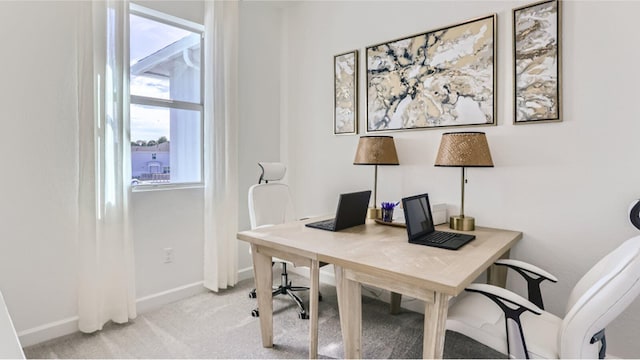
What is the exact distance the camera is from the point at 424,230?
6.32ft

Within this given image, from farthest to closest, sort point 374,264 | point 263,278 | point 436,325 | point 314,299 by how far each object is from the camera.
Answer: point 263,278, point 314,299, point 374,264, point 436,325

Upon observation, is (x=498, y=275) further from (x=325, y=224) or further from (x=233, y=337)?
(x=233, y=337)

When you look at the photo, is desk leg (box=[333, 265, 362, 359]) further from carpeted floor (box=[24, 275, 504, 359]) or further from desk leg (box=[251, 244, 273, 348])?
desk leg (box=[251, 244, 273, 348])

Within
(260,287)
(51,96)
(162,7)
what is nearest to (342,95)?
(162,7)

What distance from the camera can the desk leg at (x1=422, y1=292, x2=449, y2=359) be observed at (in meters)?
1.26

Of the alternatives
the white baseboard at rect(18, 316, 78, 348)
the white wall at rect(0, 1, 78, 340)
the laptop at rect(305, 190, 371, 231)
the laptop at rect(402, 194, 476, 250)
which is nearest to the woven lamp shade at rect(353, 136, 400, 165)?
the laptop at rect(305, 190, 371, 231)

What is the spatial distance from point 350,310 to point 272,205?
4.54ft

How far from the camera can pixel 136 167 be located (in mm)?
2598

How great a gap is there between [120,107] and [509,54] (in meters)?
2.69

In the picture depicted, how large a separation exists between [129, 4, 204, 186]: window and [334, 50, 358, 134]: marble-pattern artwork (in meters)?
1.24

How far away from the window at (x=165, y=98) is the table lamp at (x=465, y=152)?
208cm

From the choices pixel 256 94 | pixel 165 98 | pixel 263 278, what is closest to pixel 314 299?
pixel 263 278

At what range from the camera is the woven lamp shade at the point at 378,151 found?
8.16 ft

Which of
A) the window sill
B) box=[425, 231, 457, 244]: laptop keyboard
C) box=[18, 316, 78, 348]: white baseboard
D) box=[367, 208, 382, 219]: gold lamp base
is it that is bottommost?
box=[18, 316, 78, 348]: white baseboard
